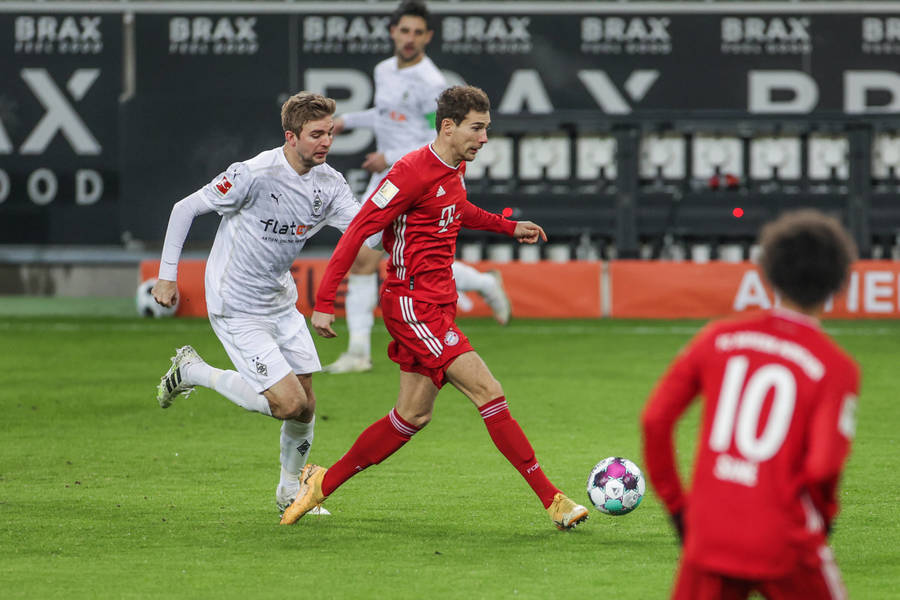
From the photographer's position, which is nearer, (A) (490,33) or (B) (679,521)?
(B) (679,521)

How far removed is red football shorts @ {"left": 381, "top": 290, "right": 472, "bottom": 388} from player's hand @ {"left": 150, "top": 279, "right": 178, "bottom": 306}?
2.85 feet

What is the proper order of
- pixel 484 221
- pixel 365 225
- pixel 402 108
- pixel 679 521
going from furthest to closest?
pixel 402 108
pixel 484 221
pixel 365 225
pixel 679 521

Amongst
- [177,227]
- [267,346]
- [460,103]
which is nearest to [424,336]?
[267,346]

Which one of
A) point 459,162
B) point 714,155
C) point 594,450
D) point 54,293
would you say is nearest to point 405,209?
point 459,162

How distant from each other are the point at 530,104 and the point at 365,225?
36.2 feet

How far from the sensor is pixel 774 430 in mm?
2947

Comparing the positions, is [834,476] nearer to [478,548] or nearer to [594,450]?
[478,548]

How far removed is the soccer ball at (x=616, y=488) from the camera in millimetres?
5648

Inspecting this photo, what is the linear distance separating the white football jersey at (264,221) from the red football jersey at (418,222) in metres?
0.31

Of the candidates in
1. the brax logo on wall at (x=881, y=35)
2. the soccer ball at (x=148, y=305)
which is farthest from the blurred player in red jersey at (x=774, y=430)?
the brax logo on wall at (x=881, y=35)

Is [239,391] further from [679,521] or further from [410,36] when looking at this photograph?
[410,36]

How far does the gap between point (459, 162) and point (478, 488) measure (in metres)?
1.67

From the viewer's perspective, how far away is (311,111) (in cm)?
568

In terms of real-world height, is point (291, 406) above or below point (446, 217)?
below
